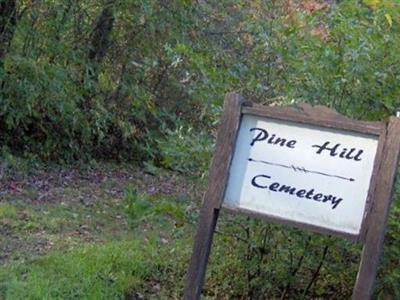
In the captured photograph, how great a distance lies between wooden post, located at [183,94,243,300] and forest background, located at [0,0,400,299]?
1.90 ft

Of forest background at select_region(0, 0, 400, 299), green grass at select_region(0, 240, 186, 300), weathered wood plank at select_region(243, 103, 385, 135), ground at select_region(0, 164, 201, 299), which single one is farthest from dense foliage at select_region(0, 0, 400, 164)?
green grass at select_region(0, 240, 186, 300)

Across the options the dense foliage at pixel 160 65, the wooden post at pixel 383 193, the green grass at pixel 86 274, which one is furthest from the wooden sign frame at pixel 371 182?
the green grass at pixel 86 274

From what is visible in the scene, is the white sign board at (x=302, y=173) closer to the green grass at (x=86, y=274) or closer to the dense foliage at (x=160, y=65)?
the dense foliage at (x=160, y=65)

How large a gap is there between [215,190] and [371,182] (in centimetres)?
75

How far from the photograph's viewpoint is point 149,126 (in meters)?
11.9

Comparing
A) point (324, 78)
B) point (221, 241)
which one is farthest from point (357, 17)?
point (221, 241)

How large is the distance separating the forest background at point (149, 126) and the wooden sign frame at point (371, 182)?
0.61 meters

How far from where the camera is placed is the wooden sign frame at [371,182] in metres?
3.41

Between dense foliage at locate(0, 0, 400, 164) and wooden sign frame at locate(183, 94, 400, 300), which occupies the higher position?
dense foliage at locate(0, 0, 400, 164)

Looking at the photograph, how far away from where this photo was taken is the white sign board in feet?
11.3

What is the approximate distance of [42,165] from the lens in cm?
973

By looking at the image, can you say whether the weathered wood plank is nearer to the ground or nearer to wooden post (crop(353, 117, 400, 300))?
wooden post (crop(353, 117, 400, 300))

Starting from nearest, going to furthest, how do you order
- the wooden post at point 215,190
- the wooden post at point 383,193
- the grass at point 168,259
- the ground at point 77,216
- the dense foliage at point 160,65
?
the wooden post at point 383,193 → the wooden post at point 215,190 → the dense foliage at point 160,65 → the grass at point 168,259 → the ground at point 77,216

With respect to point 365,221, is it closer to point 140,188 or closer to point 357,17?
point 357,17
